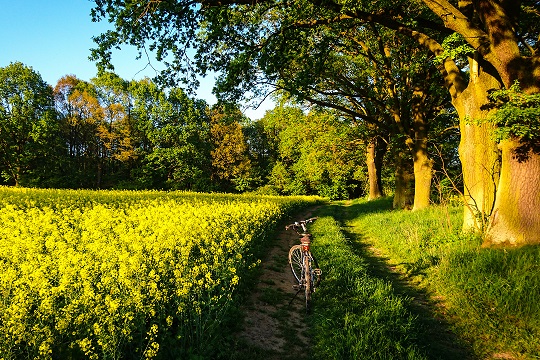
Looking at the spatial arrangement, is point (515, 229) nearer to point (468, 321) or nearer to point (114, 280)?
point (468, 321)

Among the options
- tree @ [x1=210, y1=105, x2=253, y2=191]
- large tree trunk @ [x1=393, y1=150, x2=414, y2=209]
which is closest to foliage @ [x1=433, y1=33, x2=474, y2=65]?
large tree trunk @ [x1=393, y1=150, x2=414, y2=209]

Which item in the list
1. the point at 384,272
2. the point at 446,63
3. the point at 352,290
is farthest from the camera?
the point at 446,63

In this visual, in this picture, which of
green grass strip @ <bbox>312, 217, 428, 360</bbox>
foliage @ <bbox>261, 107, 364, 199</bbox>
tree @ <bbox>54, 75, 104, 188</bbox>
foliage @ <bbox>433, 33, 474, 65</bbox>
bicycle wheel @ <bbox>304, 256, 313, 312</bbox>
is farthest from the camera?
tree @ <bbox>54, 75, 104, 188</bbox>

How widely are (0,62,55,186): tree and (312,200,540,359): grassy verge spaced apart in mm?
42427

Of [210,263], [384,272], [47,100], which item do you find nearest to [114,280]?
[210,263]

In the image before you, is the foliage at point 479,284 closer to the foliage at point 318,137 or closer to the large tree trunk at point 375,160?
the foliage at point 318,137

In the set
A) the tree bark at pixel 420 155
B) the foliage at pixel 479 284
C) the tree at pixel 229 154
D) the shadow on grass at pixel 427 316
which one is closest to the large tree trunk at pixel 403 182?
the tree bark at pixel 420 155

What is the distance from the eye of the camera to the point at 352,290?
273 inches

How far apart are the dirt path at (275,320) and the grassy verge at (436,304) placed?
0.40 metres

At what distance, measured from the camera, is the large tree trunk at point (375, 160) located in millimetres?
29444

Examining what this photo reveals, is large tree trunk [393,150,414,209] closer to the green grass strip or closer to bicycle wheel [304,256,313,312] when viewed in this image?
the green grass strip

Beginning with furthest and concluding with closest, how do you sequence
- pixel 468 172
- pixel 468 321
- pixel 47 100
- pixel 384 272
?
1. pixel 47 100
2. pixel 468 172
3. pixel 384 272
4. pixel 468 321

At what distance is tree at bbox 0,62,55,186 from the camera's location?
1487 inches

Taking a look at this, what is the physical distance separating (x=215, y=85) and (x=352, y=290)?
28.9ft
